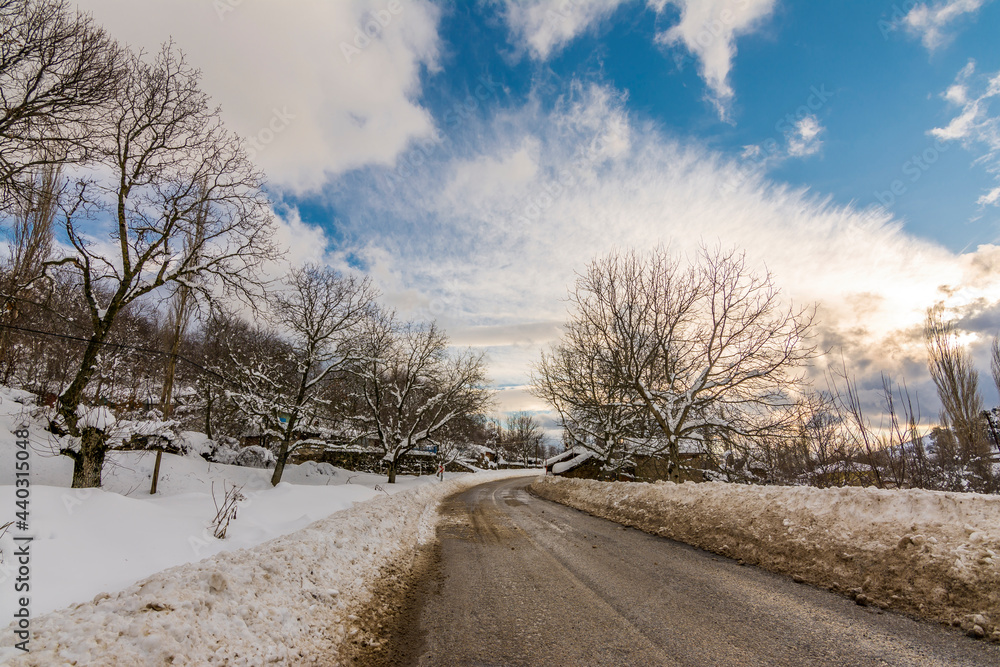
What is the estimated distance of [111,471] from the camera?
15586 mm

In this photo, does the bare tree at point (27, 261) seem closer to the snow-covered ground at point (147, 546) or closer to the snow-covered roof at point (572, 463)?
the snow-covered ground at point (147, 546)

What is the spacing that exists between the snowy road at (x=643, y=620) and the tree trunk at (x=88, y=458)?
369 inches

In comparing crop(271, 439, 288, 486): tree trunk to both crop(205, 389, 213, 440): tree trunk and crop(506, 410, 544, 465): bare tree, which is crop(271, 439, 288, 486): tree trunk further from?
crop(506, 410, 544, 465): bare tree

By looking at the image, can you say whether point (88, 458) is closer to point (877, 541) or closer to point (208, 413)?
point (877, 541)

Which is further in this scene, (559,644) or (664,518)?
(664,518)

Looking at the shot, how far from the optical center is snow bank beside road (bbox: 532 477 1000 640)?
4.07 meters

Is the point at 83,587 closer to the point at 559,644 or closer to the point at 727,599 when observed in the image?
the point at 559,644

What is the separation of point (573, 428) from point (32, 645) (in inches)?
789

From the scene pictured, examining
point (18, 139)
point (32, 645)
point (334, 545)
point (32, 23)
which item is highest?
point (32, 23)

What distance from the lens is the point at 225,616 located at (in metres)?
3.54

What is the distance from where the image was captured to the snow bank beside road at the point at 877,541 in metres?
4.07

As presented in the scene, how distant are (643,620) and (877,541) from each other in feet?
11.4

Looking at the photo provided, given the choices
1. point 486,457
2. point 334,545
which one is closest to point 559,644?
point 334,545

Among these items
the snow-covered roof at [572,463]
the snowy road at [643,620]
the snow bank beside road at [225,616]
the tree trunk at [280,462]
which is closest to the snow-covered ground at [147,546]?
the snow bank beside road at [225,616]
